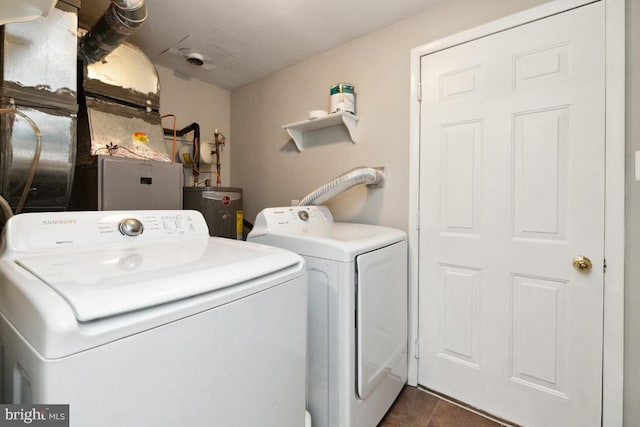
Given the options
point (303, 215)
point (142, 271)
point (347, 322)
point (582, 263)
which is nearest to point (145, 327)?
point (142, 271)

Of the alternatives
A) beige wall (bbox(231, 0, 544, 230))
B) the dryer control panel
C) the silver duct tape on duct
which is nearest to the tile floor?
beige wall (bbox(231, 0, 544, 230))

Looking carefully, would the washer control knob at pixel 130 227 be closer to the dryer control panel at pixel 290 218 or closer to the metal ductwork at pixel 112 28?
the dryer control panel at pixel 290 218

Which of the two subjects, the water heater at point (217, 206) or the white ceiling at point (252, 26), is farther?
the water heater at point (217, 206)

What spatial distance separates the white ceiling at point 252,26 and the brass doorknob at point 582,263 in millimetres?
1618

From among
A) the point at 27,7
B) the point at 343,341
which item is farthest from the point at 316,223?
the point at 27,7

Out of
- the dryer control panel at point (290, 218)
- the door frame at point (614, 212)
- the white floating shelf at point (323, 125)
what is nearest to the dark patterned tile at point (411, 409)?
the door frame at point (614, 212)

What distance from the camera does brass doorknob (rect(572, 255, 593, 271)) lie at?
1.33 meters

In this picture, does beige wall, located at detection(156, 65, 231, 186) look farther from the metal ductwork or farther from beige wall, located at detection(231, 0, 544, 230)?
the metal ductwork

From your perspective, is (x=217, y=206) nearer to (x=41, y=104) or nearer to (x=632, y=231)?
(x=41, y=104)

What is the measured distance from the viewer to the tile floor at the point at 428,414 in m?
1.53

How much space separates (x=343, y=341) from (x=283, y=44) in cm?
210

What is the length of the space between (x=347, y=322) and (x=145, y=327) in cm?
83

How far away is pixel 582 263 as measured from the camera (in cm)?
134

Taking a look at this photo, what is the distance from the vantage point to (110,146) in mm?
1760
